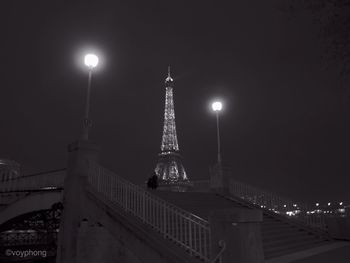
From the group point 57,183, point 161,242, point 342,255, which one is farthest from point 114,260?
point 342,255

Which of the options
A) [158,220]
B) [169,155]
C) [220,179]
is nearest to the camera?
[158,220]

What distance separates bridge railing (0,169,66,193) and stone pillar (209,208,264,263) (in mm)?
9023

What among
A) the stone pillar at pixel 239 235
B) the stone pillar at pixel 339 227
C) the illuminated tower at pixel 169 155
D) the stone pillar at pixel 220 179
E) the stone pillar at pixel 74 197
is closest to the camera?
the stone pillar at pixel 239 235

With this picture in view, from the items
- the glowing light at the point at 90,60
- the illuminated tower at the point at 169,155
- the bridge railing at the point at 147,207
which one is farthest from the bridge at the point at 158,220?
the illuminated tower at the point at 169,155

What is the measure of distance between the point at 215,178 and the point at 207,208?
4.89m

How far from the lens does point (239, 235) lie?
688 cm

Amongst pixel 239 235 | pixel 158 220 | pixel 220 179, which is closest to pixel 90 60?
pixel 158 220

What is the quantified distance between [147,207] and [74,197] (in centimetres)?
343

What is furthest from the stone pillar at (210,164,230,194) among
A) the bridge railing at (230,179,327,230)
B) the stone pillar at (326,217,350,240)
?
the stone pillar at (326,217,350,240)

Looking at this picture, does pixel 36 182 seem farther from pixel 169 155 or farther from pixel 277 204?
pixel 169 155

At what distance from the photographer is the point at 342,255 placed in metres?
10.6

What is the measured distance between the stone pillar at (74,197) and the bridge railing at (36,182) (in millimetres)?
1995

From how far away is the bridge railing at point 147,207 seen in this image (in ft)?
30.3

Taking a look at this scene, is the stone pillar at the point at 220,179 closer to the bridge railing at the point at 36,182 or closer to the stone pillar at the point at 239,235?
the bridge railing at the point at 36,182
